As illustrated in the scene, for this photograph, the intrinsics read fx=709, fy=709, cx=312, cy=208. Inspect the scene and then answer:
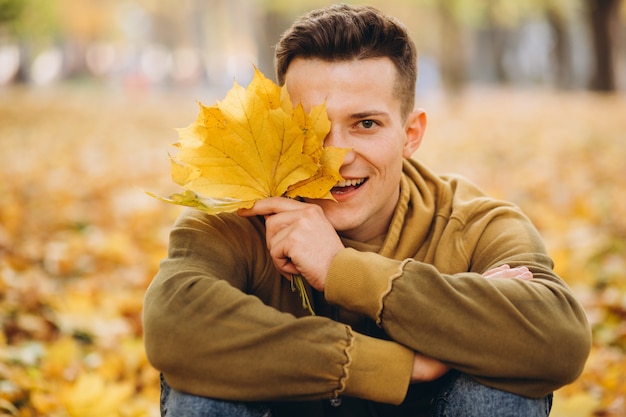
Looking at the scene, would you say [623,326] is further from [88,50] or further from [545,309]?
[88,50]

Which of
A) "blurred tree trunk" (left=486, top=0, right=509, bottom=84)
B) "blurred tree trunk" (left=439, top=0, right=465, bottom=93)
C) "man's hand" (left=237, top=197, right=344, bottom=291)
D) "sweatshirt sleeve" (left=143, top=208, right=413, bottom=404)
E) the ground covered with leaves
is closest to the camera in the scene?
"sweatshirt sleeve" (left=143, top=208, right=413, bottom=404)

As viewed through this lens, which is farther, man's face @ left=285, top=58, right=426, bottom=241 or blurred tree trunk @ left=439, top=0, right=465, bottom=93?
blurred tree trunk @ left=439, top=0, right=465, bottom=93

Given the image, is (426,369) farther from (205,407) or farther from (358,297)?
(205,407)

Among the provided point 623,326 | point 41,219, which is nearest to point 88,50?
point 41,219

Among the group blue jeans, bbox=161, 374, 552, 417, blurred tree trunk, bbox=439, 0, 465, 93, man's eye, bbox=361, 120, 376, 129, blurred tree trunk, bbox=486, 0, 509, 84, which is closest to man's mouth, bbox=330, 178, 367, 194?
man's eye, bbox=361, 120, 376, 129

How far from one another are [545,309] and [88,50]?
3942 cm

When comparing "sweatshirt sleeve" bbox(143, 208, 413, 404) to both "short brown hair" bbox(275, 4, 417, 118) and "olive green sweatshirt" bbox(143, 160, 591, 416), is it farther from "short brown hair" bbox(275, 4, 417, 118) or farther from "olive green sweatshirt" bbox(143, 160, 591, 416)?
"short brown hair" bbox(275, 4, 417, 118)

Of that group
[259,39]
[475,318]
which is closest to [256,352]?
[475,318]

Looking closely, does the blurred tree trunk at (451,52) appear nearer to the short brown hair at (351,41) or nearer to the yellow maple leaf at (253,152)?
the short brown hair at (351,41)

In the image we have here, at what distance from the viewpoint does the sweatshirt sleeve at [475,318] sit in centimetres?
168

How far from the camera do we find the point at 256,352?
1.66 meters

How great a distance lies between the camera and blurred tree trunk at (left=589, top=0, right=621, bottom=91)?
1688 centimetres

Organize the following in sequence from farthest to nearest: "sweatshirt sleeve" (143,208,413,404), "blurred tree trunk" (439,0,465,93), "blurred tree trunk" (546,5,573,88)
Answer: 1. "blurred tree trunk" (546,5,573,88)
2. "blurred tree trunk" (439,0,465,93)
3. "sweatshirt sleeve" (143,208,413,404)

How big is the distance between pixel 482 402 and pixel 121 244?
9.66 feet
